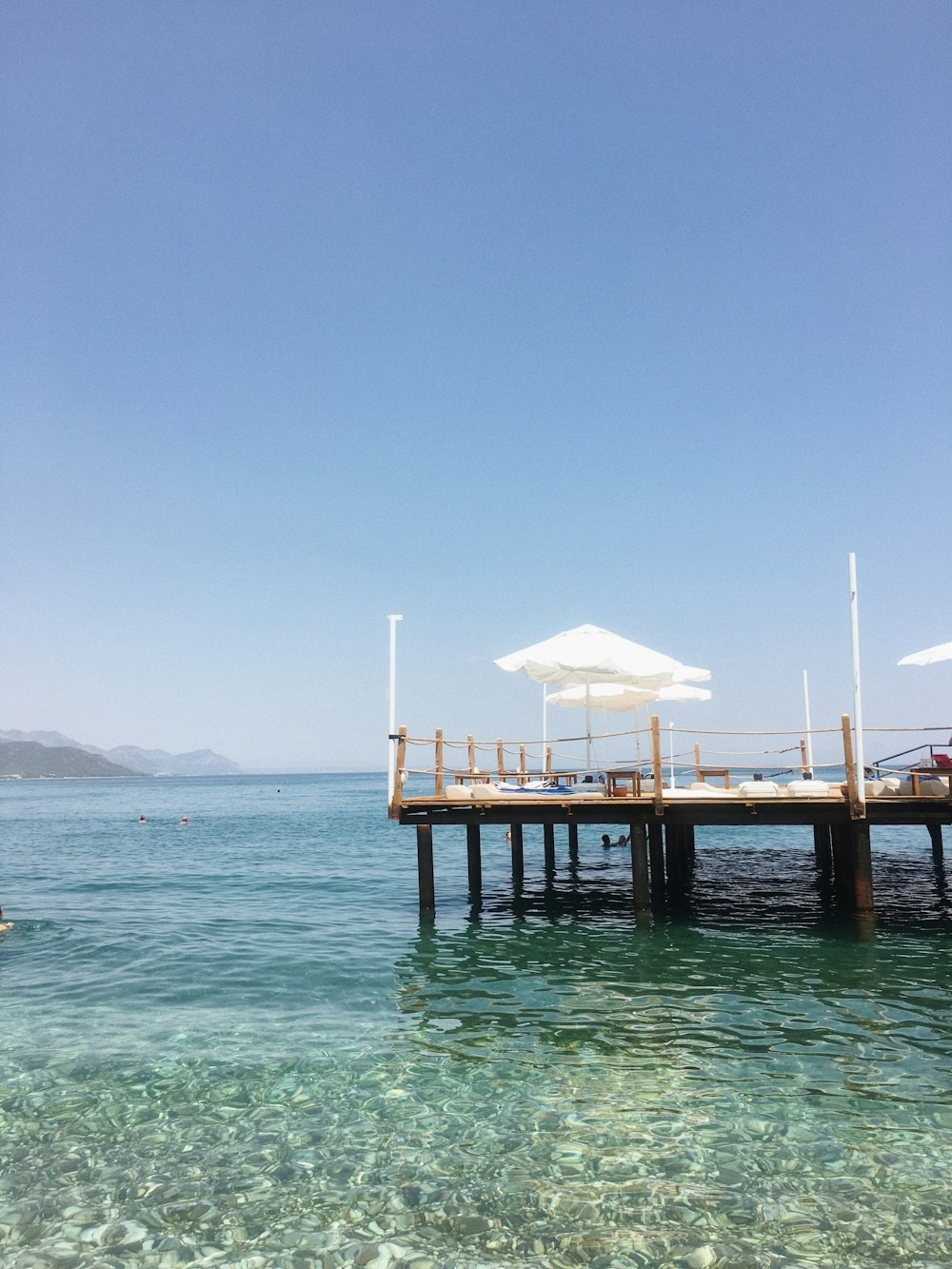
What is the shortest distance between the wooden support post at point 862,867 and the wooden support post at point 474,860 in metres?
8.24

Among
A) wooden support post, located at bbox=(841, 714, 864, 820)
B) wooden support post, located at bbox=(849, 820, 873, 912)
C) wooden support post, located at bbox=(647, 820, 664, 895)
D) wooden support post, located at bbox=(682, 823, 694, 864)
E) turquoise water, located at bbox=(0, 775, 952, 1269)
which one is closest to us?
turquoise water, located at bbox=(0, 775, 952, 1269)

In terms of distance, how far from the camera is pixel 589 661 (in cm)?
1770

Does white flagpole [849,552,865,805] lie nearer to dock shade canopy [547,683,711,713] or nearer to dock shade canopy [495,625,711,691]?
dock shade canopy [495,625,711,691]

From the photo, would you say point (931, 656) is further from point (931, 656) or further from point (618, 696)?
point (618, 696)

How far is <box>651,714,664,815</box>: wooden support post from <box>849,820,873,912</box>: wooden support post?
3617mm

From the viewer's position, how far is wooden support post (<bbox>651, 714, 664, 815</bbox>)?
16031 millimetres

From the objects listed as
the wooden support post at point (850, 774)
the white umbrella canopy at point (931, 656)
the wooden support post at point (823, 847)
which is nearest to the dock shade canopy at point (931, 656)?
the white umbrella canopy at point (931, 656)

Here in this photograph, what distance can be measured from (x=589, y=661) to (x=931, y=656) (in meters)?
7.52

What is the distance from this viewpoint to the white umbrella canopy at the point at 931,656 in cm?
1852

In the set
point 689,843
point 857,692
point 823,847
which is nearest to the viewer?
point 857,692

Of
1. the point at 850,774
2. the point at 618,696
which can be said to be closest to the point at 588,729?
the point at 618,696

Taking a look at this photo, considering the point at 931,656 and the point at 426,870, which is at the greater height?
the point at 931,656

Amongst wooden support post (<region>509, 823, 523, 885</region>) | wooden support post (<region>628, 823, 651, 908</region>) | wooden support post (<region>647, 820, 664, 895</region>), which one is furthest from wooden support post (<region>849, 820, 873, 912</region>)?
wooden support post (<region>509, 823, 523, 885</region>)

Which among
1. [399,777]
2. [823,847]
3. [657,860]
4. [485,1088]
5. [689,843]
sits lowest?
[485,1088]
